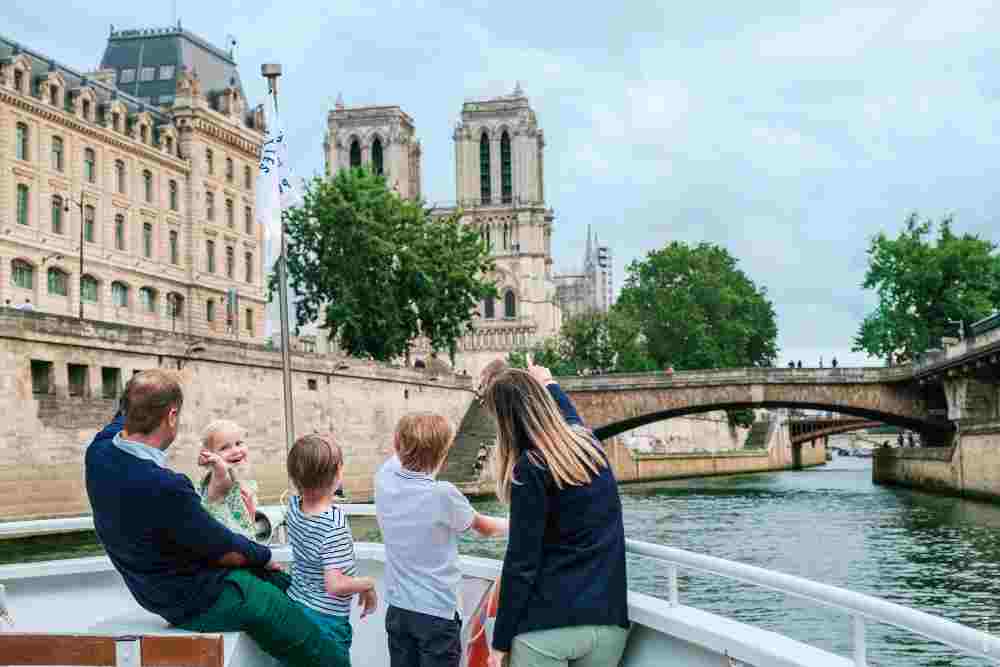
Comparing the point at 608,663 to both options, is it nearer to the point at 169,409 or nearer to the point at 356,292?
the point at 169,409

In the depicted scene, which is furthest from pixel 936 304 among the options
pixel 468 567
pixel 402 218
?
pixel 468 567

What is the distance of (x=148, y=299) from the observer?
4722cm

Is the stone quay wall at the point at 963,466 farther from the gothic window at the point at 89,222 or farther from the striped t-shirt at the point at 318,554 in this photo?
the striped t-shirt at the point at 318,554

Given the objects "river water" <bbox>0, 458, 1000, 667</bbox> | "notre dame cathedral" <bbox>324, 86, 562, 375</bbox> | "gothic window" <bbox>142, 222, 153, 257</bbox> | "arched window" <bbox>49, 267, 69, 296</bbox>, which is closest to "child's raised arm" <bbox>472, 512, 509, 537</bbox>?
"river water" <bbox>0, 458, 1000, 667</bbox>

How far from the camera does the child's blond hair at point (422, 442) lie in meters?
4.65

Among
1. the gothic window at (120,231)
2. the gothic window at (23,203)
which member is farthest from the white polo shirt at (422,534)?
the gothic window at (120,231)

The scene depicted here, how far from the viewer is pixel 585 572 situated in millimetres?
4094

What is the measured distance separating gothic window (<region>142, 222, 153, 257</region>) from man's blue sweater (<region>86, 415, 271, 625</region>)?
146 feet

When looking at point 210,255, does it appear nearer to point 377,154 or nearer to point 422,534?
point 422,534

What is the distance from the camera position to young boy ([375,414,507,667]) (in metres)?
4.68

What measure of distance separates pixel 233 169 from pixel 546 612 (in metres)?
51.0

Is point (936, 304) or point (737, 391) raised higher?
point (936, 304)

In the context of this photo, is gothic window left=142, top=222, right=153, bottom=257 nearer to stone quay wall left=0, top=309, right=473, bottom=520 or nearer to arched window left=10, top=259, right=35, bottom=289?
arched window left=10, top=259, right=35, bottom=289

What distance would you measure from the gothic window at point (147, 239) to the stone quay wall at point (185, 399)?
10.5 meters
